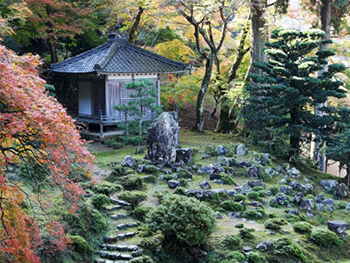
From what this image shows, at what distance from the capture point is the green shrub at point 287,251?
8.91m

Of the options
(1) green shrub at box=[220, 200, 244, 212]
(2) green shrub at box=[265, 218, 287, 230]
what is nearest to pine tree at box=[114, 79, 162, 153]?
(1) green shrub at box=[220, 200, 244, 212]

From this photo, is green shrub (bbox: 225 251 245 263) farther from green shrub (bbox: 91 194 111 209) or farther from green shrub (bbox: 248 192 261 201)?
green shrub (bbox: 248 192 261 201)

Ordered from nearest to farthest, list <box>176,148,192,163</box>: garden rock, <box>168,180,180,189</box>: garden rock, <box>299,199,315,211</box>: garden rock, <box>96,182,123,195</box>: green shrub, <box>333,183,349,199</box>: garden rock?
<box>96,182,123,195</box>: green shrub < <box>299,199,315,211</box>: garden rock < <box>168,180,180,189</box>: garden rock < <box>333,183,349,199</box>: garden rock < <box>176,148,192,163</box>: garden rock

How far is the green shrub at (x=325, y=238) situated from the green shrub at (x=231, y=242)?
2.02 metres

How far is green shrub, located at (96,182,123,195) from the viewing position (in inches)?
421

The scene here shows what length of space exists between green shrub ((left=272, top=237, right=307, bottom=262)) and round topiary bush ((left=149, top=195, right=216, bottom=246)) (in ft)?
5.10

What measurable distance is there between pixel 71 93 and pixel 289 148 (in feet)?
44.5

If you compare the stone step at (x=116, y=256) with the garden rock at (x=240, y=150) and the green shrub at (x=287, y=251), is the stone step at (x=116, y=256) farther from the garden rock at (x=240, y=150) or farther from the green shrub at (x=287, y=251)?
the garden rock at (x=240, y=150)

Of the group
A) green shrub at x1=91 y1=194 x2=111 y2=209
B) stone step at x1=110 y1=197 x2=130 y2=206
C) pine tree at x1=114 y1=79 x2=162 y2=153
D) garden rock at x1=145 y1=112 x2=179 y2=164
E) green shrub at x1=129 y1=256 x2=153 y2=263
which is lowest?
green shrub at x1=129 y1=256 x2=153 y2=263

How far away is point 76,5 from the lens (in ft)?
65.6

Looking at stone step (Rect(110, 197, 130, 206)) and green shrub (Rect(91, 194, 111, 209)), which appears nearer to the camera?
green shrub (Rect(91, 194, 111, 209))

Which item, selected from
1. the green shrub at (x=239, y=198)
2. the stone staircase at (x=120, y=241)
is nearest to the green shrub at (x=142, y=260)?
the stone staircase at (x=120, y=241)

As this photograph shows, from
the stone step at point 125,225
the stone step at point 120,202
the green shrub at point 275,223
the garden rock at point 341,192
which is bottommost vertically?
the garden rock at point 341,192

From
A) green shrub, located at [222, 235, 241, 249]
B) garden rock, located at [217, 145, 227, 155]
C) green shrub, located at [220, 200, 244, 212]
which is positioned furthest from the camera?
garden rock, located at [217, 145, 227, 155]
